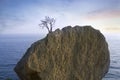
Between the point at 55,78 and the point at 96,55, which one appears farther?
the point at 96,55

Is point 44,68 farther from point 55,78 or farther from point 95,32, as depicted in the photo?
point 95,32

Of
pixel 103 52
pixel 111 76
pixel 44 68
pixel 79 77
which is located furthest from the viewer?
pixel 111 76

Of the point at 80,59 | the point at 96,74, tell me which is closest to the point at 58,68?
the point at 80,59

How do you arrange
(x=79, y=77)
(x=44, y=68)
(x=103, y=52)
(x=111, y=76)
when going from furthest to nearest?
(x=111, y=76), (x=103, y=52), (x=79, y=77), (x=44, y=68)

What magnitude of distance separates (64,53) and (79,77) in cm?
374

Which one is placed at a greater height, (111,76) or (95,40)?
(95,40)

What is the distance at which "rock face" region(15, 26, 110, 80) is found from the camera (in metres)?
32.2

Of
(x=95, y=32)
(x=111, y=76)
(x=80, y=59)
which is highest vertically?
(x=95, y=32)

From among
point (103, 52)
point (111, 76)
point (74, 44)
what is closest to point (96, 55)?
point (103, 52)

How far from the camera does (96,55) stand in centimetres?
3734

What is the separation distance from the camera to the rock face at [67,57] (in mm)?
32156

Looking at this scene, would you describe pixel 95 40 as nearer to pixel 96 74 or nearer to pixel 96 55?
pixel 96 55

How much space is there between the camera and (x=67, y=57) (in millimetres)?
34719

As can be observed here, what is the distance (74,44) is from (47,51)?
14.2 feet
